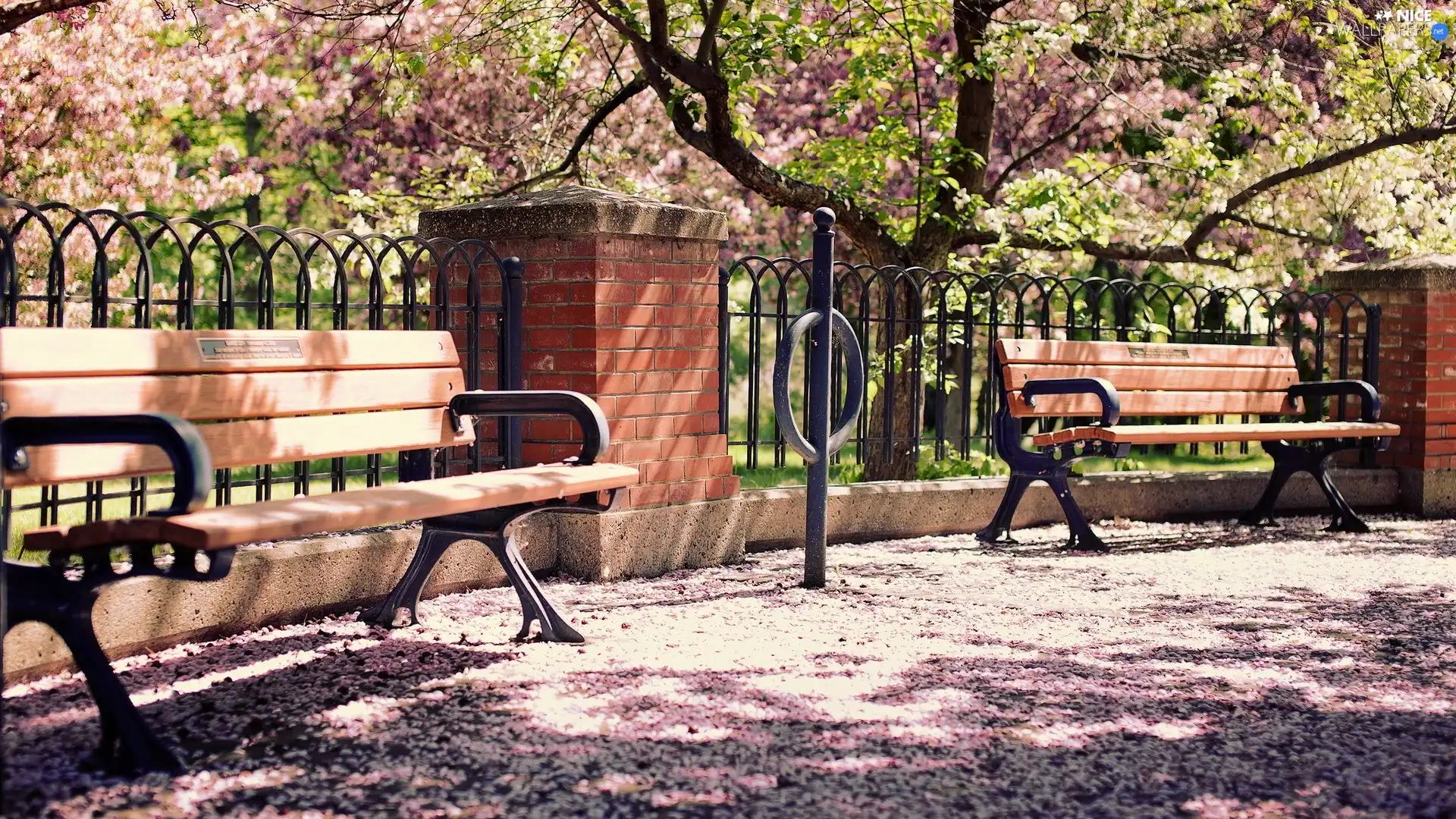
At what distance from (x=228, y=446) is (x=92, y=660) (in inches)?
38.4

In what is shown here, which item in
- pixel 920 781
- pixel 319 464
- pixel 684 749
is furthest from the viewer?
pixel 319 464

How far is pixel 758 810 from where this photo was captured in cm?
306

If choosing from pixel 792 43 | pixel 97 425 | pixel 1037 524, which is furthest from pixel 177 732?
pixel 792 43

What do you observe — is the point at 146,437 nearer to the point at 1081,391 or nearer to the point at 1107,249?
the point at 1081,391

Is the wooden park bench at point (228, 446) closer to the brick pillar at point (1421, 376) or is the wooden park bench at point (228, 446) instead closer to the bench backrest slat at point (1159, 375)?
the bench backrest slat at point (1159, 375)

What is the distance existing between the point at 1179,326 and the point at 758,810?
1522 cm

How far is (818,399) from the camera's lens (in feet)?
19.8

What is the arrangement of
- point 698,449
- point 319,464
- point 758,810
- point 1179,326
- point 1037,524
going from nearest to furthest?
point 758,810, point 698,449, point 1037,524, point 319,464, point 1179,326

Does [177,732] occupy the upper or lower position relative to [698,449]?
lower

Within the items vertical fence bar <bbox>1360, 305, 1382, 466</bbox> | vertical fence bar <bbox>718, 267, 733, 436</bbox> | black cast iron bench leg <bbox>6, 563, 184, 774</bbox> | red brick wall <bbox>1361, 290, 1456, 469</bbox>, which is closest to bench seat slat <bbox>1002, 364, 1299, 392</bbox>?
vertical fence bar <bbox>1360, 305, 1382, 466</bbox>

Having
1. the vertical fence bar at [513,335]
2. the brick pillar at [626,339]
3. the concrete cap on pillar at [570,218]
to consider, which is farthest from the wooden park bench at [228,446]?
the concrete cap on pillar at [570,218]

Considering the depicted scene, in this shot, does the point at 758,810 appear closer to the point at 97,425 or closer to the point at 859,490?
the point at 97,425

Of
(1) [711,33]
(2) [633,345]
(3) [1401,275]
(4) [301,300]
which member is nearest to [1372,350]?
(3) [1401,275]

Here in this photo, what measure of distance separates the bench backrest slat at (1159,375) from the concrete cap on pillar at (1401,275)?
2.95 feet
